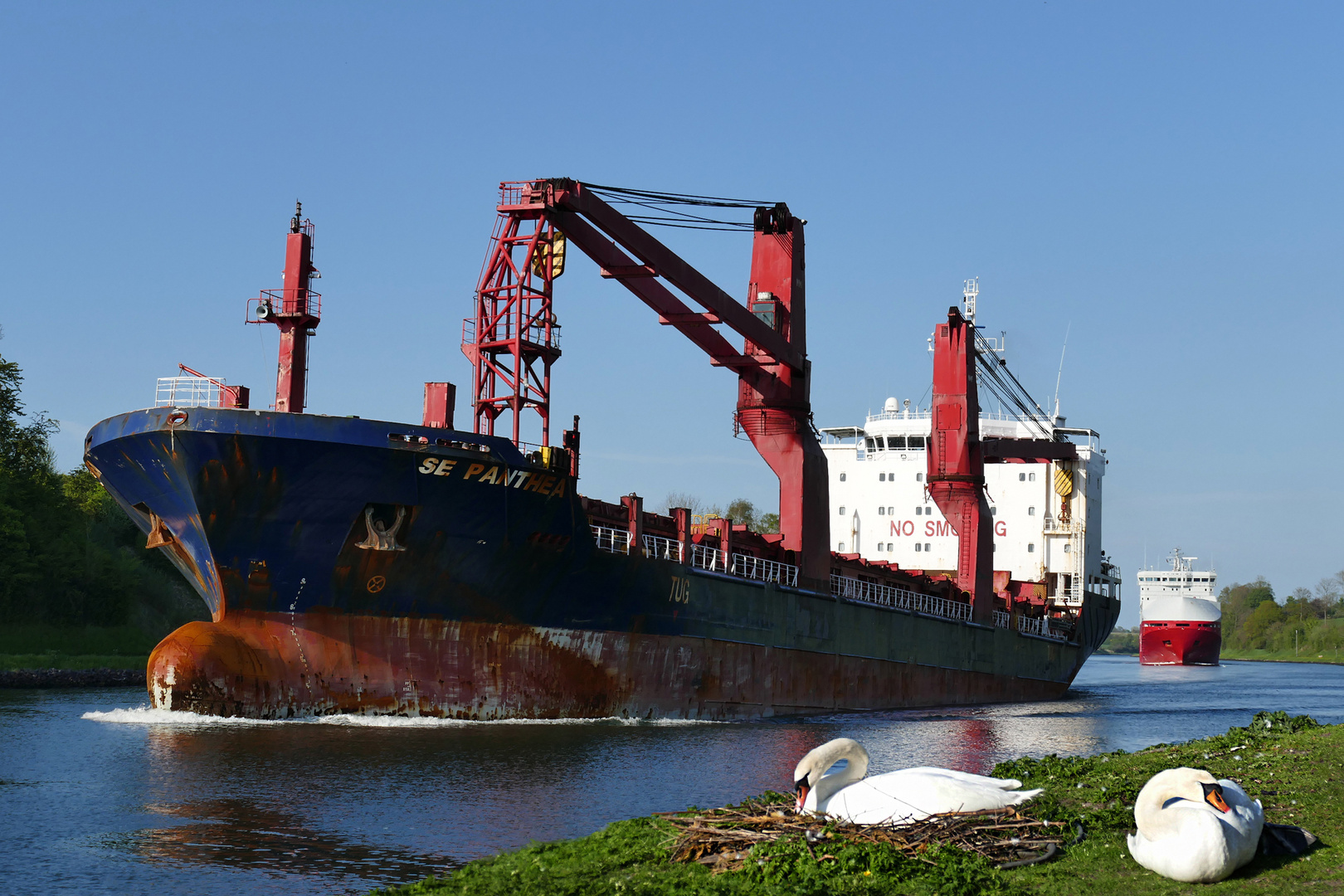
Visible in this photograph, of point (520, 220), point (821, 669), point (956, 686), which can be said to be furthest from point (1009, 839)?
point (956, 686)

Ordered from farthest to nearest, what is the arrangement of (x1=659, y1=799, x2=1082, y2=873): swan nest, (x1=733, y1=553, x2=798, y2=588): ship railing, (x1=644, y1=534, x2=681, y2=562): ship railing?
(x1=733, y1=553, x2=798, y2=588): ship railing
(x1=644, y1=534, x2=681, y2=562): ship railing
(x1=659, y1=799, x2=1082, y2=873): swan nest

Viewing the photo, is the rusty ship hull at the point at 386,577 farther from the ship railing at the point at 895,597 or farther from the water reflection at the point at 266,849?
the water reflection at the point at 266,849

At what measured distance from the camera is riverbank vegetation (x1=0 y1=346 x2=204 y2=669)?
38.5 m

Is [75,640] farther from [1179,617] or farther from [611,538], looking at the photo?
[1179,617]

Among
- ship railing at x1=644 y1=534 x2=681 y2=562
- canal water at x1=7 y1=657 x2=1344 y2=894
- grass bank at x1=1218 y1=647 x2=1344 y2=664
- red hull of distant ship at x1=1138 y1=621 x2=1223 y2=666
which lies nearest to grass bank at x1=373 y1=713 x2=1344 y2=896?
canal water at x1=7 y1=657 x2=1344 y2=894

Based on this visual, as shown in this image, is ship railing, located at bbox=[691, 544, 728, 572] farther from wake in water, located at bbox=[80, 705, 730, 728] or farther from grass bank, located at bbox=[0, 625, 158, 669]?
grass bank, located at bbox=[0, 625, 158, 669]

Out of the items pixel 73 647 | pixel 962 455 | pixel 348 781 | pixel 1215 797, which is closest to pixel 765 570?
pixel 962 455

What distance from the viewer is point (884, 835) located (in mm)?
9141

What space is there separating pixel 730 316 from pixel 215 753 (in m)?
14.9

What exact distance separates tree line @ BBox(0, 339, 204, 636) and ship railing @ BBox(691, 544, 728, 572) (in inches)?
933

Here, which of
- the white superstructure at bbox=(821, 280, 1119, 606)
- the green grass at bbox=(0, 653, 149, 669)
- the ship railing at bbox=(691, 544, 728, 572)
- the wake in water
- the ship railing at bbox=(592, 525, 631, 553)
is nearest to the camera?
the wake in water

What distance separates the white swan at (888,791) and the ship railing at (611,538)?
44.0 ft

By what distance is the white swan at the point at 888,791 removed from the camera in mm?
9664

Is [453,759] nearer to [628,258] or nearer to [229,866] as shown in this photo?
[229,866]
